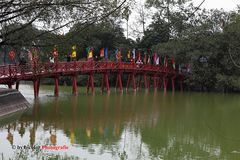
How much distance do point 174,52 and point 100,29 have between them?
34528 mm

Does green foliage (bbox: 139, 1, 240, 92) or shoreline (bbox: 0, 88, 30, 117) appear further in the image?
green foliage (bbox: 139, 1, 240, 92)

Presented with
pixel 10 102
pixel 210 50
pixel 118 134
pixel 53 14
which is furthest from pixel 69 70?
pixel 53 14

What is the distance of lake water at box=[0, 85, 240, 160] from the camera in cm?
1168

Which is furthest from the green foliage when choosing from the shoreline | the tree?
the tree

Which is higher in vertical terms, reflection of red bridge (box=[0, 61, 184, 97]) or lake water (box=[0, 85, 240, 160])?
Result: reflection of red bridge (box=[0, 61, 184, 97])

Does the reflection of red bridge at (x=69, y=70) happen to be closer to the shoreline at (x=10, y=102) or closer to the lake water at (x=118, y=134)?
the shoreline at (x=10, y=102)

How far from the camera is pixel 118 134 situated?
1477cm

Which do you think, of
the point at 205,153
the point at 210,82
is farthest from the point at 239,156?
the point at 210,82

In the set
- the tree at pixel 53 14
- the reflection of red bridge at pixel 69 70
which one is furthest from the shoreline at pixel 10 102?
the tree at pixel 53 14

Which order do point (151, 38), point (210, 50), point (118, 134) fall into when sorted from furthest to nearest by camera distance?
1. point (151, 38)
2. point (210, 50)
3. point (118, 134)

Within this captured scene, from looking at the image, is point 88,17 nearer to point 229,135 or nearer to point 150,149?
point 150,149

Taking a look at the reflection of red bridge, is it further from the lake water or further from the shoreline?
the lake water

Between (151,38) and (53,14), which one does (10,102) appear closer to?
(53,14)

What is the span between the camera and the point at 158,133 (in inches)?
601
